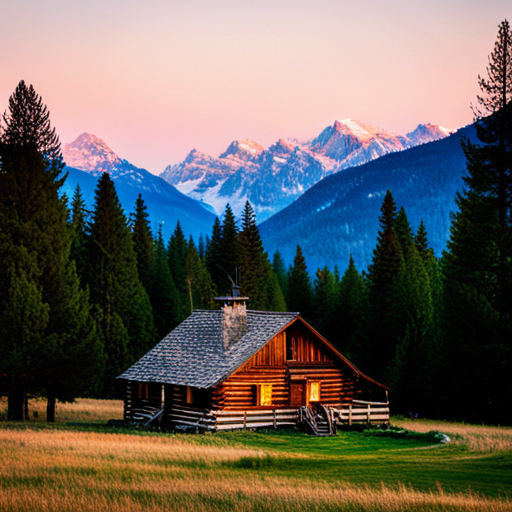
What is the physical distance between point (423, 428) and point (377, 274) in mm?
34442

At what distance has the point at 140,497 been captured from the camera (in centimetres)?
1736

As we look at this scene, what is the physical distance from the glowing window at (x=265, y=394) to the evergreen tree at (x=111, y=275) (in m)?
22.8

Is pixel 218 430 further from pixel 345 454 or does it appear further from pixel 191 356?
pixel 345 454

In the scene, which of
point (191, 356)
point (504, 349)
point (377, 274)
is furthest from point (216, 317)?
point (377, 274)

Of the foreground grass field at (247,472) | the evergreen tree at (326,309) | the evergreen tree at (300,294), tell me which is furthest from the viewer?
the evergreen tree at (300,294)

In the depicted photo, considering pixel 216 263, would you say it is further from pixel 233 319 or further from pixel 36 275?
pixel 36 275

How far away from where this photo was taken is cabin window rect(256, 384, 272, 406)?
3656 centimetres

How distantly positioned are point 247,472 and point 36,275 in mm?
→ 19150

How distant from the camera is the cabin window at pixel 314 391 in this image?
1508 inches

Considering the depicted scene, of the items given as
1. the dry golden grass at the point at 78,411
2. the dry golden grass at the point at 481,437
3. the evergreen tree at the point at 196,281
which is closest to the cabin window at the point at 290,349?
the dry golden grass at the point at 481,437

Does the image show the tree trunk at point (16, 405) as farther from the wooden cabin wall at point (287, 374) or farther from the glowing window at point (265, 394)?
the glowing window at point (265, 394)

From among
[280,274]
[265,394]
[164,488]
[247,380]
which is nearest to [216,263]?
[265,394]

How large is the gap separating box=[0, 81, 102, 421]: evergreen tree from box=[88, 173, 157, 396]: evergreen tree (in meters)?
18.5

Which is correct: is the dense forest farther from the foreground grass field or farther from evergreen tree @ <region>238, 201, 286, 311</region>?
evergreen tree @ <region>238, 201, 286, 311</region>
